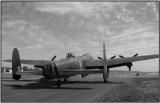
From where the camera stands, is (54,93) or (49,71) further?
(49,71)

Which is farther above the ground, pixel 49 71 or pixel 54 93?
pixel 49 71

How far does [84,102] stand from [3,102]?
5519 mm

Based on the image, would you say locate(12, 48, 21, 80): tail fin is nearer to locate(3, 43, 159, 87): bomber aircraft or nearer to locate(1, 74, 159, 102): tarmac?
locate(3, 43, 159, 87): bomber aircraft

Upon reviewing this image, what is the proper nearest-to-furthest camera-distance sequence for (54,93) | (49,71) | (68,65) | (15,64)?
(54,93)
(49,71)
(68,65)
(15,64)

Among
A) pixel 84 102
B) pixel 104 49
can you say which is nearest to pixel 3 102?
pixel 84 102

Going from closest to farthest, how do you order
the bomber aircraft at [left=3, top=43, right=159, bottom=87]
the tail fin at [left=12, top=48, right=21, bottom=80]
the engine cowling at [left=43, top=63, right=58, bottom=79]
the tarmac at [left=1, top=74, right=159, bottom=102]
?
the tarmac at [left=1, top=74, right=159, bottom=102] < the engine cowling at [left=43, top=63, right=58, bottom=79] < the bomber aircraft at [left=3, top=43, right=159, bottom=87] < the tail fin at [left=12, top=48, right=21, bottom=80]

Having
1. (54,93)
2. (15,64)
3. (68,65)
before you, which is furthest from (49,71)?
(15,64)

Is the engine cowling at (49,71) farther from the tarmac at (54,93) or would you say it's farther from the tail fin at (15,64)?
the tail fin at (15,64)

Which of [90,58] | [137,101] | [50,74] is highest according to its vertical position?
[90,58]

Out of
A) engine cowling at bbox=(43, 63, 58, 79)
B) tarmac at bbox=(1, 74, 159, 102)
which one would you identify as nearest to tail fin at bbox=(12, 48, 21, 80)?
tarmac at bbox=(1, 74, 159, 102)

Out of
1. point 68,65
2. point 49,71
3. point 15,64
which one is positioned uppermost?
point 15,64

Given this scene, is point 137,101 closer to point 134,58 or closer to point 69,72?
point 69,72

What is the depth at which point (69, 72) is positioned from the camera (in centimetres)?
2514

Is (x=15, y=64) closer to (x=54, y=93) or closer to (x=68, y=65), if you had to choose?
(x=68, y=65)
